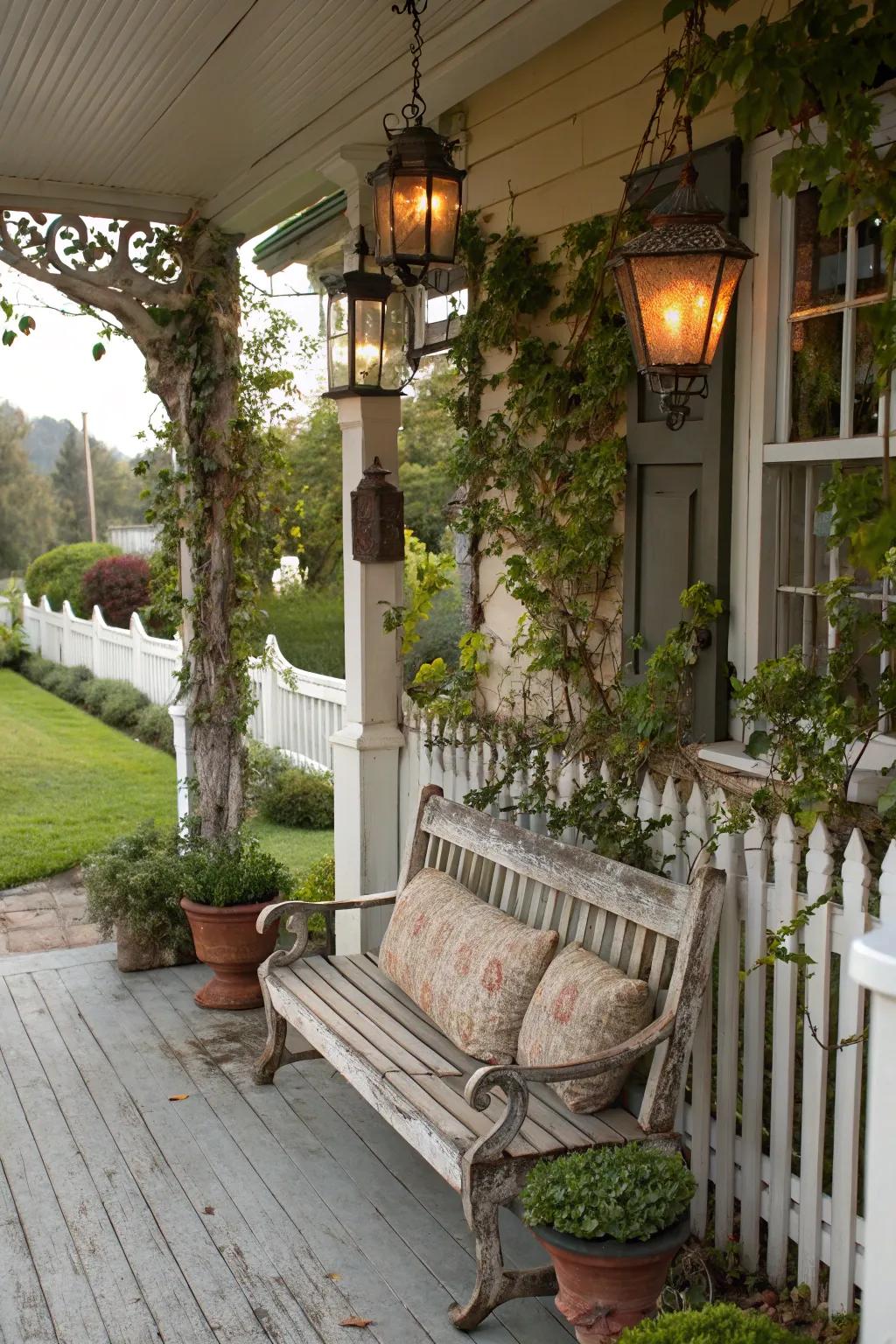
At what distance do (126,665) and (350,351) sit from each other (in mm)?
11535

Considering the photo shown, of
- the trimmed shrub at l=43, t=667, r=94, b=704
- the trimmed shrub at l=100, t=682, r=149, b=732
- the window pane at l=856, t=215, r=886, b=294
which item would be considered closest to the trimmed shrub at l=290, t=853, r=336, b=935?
the window pane at l=856, t=215, r=886, b=294

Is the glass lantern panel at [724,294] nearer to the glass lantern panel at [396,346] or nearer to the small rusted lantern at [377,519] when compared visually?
the glass lantern panel at [396,346]

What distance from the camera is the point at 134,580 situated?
18359 millimetres

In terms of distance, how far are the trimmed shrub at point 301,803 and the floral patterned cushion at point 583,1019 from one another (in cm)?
690

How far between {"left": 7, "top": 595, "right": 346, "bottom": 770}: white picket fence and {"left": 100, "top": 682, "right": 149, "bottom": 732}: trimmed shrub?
0.37ft

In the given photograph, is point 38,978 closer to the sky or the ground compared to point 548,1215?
closer to the ground

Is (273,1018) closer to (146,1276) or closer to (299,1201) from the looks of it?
(299,1201)

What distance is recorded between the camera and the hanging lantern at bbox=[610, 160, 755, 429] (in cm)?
320

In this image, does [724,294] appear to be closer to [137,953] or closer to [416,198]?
[416,198]

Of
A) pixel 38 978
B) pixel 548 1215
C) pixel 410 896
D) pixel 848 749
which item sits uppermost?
pixel 848 749

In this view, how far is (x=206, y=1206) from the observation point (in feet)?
12.1

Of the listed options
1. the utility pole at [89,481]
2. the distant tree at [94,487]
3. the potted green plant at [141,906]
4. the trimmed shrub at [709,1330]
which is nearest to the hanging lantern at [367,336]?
the potted green plant at [141,906]

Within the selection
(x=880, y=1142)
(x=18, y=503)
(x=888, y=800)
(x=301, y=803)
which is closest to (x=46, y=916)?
(x=301, y=803)

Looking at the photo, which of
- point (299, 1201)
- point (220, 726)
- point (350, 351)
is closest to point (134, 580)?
point (220, 726)
